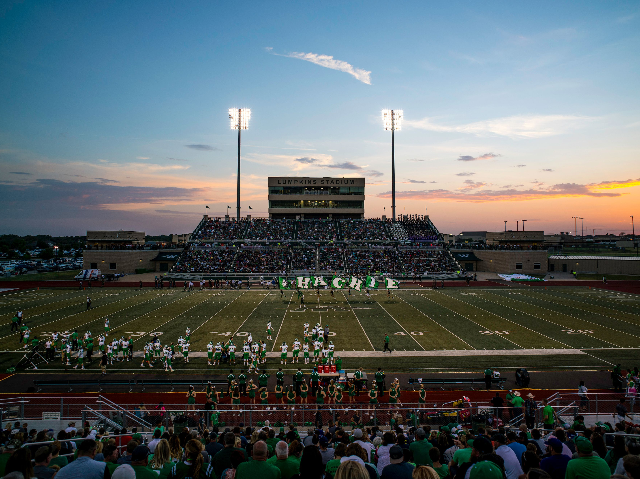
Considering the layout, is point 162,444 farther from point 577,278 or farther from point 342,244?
point 577,278

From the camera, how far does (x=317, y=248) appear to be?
6066cm

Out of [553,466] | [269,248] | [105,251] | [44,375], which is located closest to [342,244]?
[269,248]

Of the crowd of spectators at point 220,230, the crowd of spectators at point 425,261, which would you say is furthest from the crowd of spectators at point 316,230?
the crowd of spectators at point 425,261

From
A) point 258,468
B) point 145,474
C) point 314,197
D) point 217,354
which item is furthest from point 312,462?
point 314,197

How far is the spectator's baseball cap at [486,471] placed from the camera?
4238 mm

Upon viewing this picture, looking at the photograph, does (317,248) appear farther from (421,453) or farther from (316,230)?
(421,453)

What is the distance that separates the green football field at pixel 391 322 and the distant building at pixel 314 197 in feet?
113

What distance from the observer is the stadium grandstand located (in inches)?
2176

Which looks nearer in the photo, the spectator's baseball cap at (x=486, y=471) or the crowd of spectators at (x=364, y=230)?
the spectator's baseball cap at (x=486, y=471)

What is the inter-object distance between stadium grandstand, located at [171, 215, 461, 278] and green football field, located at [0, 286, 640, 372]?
11526 mm

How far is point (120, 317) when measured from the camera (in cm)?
2962

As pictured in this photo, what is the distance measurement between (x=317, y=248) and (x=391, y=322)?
33227 mm

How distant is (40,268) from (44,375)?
6174 cm

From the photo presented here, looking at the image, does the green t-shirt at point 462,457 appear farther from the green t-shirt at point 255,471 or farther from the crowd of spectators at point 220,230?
the crowd of spectators at point 220,230
